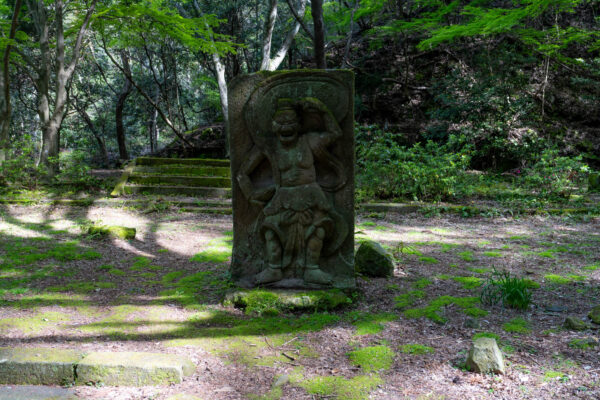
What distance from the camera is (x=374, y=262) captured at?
4.41 m

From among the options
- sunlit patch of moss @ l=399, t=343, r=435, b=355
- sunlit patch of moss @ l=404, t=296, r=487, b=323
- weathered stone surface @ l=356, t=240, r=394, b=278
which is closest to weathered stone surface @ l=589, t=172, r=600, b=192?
weathered stone surface @ l=356, t=240, r=394, b=278

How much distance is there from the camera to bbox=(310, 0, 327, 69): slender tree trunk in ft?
22.2

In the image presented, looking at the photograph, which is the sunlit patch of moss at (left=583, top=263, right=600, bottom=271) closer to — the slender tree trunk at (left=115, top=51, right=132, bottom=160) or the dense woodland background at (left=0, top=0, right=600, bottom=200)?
the dense woodland background at (left=0, top=0, right=600, bottom=200)

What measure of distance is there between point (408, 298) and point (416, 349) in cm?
101

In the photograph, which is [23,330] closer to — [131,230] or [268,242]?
[268,242]

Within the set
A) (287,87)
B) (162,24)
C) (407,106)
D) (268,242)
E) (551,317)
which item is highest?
(162,24)

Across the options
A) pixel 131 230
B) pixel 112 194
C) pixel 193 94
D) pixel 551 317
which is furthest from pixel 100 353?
pixel 193 94

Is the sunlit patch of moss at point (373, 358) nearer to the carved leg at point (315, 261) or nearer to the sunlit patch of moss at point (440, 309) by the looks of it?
the sunlit patch of moss at point (440, 309)

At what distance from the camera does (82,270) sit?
4.74m

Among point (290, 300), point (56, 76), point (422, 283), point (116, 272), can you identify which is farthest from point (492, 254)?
point (56, 76)

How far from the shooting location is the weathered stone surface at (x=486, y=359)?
2.38m

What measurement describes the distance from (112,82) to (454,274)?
20963 millimetres

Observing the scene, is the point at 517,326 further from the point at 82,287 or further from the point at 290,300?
the point at 82,287

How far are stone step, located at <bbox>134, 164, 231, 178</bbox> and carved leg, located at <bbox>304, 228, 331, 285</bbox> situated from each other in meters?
7.39
